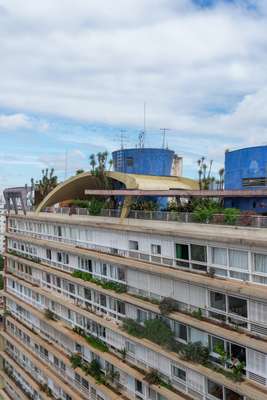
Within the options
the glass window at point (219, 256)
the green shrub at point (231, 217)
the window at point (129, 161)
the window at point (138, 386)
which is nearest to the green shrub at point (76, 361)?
the window at point (138, 386)

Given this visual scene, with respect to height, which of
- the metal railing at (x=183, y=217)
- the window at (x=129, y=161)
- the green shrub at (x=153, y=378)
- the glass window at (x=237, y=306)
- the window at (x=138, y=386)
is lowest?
the window at (x=138, y=386)

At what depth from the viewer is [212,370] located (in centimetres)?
1766

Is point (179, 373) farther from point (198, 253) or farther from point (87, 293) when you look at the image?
point (87, 293)

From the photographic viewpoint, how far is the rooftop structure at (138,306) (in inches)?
663

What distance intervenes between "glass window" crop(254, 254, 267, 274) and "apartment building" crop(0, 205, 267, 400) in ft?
0.14

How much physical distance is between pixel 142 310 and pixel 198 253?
5495 mm

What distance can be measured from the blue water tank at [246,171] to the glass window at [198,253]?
6677mm

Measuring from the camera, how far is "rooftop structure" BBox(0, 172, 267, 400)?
663 inches

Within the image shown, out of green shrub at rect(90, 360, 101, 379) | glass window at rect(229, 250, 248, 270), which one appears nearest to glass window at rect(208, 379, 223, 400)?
glass window at rect(229, 250, 248, 270)

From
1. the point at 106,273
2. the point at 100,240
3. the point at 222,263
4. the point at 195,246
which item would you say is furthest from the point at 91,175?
the point at 222,263

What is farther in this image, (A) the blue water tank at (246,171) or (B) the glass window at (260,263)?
(A) the blue water tank at (246,171)

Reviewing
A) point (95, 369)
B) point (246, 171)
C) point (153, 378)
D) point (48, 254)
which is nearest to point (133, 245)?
point (153, 378)

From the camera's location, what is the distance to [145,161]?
37250 mm

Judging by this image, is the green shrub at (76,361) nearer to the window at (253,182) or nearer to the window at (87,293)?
the window at (87,293)
